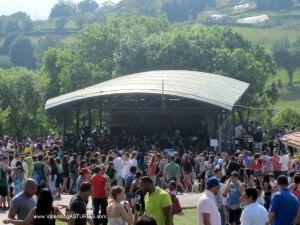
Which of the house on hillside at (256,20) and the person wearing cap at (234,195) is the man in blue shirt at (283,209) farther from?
the house on hillside at (256,20)

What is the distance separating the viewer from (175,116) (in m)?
43.9

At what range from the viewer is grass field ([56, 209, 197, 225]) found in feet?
72.9

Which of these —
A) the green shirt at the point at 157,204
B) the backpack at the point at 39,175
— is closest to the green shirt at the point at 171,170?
the backpack at the point at 39,175

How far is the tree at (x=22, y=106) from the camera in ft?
246

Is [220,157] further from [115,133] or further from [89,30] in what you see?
[89,30]

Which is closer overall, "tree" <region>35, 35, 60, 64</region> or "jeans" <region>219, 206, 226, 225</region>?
"jeans" <region>219, 206, 226, 225</region>

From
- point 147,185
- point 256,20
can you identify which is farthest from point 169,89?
point 256,20

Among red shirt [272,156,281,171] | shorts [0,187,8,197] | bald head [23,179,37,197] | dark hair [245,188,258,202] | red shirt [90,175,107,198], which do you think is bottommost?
red shirt [272,156,281,171]

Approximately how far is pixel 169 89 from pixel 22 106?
40.6 m

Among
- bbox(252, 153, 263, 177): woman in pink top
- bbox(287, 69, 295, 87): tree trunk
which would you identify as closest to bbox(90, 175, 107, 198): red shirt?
bbox(252, 153, 263, 177): woman in pink top

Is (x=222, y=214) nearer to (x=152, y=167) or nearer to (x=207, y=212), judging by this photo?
(x=207, y=212)

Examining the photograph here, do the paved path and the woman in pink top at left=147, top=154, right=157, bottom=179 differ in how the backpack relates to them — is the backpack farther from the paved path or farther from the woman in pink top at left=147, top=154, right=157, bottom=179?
the woman in pink top at left=147, top=154, right=157, bottom=179

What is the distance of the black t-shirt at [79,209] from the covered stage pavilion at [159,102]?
24.0 metres

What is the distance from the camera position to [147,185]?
14250 mm
